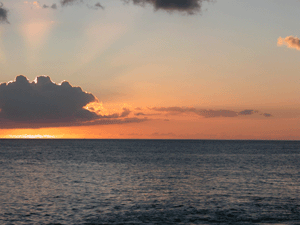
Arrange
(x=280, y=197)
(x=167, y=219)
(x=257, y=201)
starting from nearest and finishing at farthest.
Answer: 1. (x=167, y=219)
2. (x=257, y=201)
3. (x=280, y=197)

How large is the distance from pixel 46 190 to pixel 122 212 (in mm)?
18129

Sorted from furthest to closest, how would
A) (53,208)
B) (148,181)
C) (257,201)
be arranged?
(148,181) < (257,201) < (53,208)

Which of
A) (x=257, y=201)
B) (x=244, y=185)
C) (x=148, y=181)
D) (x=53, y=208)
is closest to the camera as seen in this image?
(x=53, y=208)

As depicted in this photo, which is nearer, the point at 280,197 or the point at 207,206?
the point at 207,206

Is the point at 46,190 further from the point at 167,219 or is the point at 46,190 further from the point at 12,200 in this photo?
the point at 167,219

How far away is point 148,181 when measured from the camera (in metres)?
57.6

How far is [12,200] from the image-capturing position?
130 ft

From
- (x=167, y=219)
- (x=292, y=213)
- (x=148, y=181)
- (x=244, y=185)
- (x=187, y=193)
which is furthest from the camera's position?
(x=148, y=181)

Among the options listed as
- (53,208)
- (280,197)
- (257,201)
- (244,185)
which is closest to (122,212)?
(53,208)

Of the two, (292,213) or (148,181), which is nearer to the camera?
(292,213)

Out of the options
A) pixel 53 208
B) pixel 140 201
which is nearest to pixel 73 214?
pixel 53 208

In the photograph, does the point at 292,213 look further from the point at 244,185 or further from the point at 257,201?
the point at 244,185

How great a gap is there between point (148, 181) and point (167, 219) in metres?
26.7

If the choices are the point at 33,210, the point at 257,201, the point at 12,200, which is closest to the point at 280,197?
the point at 257,201
